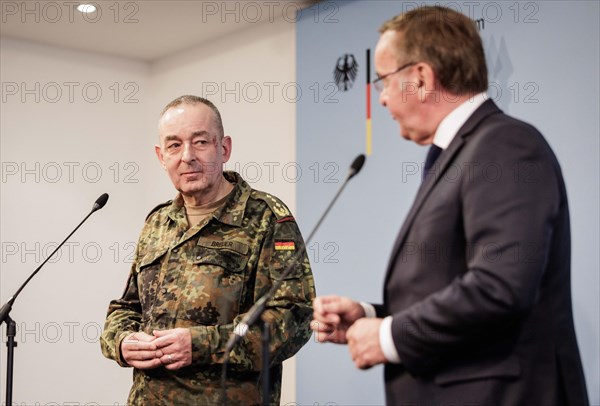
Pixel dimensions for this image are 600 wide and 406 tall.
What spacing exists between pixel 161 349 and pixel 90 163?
10.3 ft

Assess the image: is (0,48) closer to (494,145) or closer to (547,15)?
(547,15)

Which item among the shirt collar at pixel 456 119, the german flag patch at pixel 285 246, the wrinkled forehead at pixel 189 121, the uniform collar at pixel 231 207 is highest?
the wrinkled forehead at pixel 189 121

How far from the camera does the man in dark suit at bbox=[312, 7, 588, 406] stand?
1217 millimetres

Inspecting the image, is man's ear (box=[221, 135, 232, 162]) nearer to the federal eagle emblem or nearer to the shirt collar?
the shirt collar

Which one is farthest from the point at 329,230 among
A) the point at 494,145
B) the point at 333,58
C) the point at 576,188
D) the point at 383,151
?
the point at 494,145

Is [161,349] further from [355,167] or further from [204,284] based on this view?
[355,167]

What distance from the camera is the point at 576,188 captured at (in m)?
2.70

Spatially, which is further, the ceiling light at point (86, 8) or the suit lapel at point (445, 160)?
the ceiling light at point (86, 8)

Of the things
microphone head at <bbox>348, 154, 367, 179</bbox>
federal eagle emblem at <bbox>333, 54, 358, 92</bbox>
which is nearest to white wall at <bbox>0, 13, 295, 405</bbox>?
federal eagle emblem at <bbox>333, 54, 358, 92</bbox>

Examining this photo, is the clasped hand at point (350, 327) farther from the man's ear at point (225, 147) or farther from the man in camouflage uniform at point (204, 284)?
the man's ear at point (225, 147)

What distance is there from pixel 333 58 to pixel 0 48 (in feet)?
7.21

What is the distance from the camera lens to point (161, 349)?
1974 mm

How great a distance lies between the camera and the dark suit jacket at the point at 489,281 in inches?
47.7

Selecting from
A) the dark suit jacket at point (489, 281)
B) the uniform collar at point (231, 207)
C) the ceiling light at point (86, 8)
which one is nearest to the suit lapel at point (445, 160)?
the dark suit jacket at point (489, 281)
